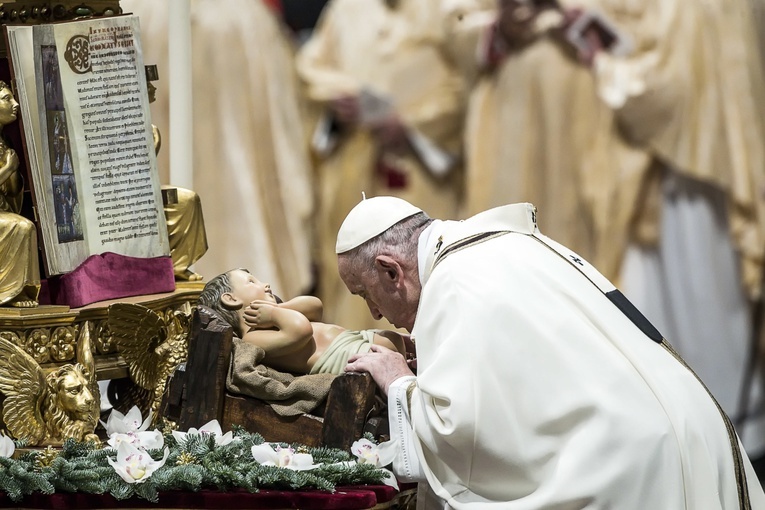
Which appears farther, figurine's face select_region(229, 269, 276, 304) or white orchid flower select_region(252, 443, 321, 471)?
figurine's face select_region(229, 269, 276, 304)

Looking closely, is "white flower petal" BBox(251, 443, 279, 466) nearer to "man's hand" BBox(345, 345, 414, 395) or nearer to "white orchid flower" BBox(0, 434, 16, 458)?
"man's hand" BBox(345, 345, 414, 395)

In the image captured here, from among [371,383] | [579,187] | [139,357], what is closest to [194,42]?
[579,187]

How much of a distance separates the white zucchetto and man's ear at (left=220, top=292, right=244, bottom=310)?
0.34 m

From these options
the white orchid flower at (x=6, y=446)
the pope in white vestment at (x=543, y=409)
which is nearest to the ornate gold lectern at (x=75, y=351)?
the white orchid flower at (x=6, y=446)

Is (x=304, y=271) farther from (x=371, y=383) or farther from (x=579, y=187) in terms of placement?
(x=371, y=383)

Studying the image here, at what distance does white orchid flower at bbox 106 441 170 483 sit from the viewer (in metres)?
3.28

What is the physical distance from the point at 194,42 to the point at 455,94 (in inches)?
68.0

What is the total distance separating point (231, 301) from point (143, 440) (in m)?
0.56

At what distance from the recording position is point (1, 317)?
360 centimetres

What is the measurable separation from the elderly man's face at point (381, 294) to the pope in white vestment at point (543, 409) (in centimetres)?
19

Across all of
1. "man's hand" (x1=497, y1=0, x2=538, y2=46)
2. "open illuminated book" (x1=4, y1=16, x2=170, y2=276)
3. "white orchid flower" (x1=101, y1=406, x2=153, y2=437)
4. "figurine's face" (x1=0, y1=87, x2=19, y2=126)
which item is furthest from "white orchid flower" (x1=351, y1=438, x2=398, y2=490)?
"man's hand" (x1=497, y1=0, x2=538, y2=46)

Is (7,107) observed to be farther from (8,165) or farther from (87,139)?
(87,139)

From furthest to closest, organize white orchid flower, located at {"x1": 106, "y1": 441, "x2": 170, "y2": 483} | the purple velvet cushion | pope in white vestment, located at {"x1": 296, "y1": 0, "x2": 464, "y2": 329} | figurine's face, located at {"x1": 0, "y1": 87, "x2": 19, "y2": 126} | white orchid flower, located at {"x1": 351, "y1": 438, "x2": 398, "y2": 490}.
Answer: pope in white vestment, located at {"x1": 296, "y1": 0, "x2": 464, "y2": 329}, the purple velvet cushion, figurine's face, located at {"x1": 0, "y1": 87, "x2": 19, "y2": 126}, white orchid flower, located at {"x1": 351, "y1": 438, "x2": 398, "y2": 490}, white orchid flower, located at {"x1": 106, "y1": 441, "x2": 170, "y2": 483}

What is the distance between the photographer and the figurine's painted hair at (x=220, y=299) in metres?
3.84
